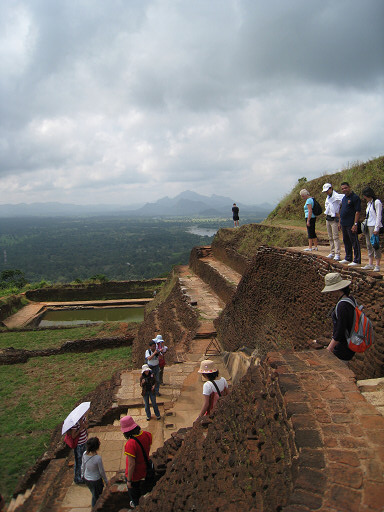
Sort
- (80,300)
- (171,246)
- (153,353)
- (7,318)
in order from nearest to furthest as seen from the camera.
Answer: (153,353)
(7,318)
(80,300)
(171,246)

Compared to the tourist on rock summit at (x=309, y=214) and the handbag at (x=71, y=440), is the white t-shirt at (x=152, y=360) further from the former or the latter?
the tourist on rock summit at (x=309, y=214)

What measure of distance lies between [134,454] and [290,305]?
4499 mm

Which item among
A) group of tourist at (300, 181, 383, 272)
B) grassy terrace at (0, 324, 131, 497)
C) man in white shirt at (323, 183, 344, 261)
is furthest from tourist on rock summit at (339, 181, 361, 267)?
grassy terrace at (0, 324, 131, 497)

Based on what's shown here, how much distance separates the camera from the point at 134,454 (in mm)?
4035

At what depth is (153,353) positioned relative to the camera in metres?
7.19

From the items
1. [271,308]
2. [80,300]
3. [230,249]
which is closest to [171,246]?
[80,300]

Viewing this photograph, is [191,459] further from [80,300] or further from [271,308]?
[80,300]

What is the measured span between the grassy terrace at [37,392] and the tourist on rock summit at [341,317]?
6.38 metres

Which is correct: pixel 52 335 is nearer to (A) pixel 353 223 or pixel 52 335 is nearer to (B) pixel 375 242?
(A) pixel 353 223

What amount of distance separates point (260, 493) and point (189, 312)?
1159 cm

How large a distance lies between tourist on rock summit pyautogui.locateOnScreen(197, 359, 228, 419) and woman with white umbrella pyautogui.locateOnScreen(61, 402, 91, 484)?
5.45ft

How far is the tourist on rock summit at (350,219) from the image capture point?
5.96m

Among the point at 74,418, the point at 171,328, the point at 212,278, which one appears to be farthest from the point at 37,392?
the point at 212,278

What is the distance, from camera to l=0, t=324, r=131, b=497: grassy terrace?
24.8ft
